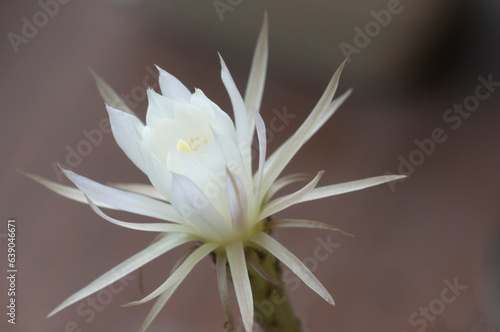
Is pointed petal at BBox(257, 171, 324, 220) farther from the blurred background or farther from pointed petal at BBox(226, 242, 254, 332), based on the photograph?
the blurred background

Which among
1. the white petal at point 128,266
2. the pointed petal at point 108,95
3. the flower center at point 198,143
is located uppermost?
the pointed petal at point 108,95

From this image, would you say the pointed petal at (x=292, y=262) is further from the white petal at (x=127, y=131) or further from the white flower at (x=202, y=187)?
the white petal at (x=127, y=131)

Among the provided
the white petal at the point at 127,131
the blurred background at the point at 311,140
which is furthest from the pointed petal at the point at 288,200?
the blurred background at the point at 311,140

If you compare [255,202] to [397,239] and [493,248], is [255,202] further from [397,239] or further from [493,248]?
[397,239]

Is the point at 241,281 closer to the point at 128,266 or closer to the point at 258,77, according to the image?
the point at 128,266

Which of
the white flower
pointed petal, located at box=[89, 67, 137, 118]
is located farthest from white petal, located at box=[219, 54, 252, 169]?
pointed petal, located at box=[89, 67, 137, 118]

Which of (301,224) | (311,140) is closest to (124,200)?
(301,224)

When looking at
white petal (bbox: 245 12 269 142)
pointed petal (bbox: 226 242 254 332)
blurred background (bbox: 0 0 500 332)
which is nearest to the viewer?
pointed petal (bbox: 226 242 254 332)

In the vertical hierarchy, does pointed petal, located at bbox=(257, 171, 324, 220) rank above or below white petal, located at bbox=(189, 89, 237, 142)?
below
